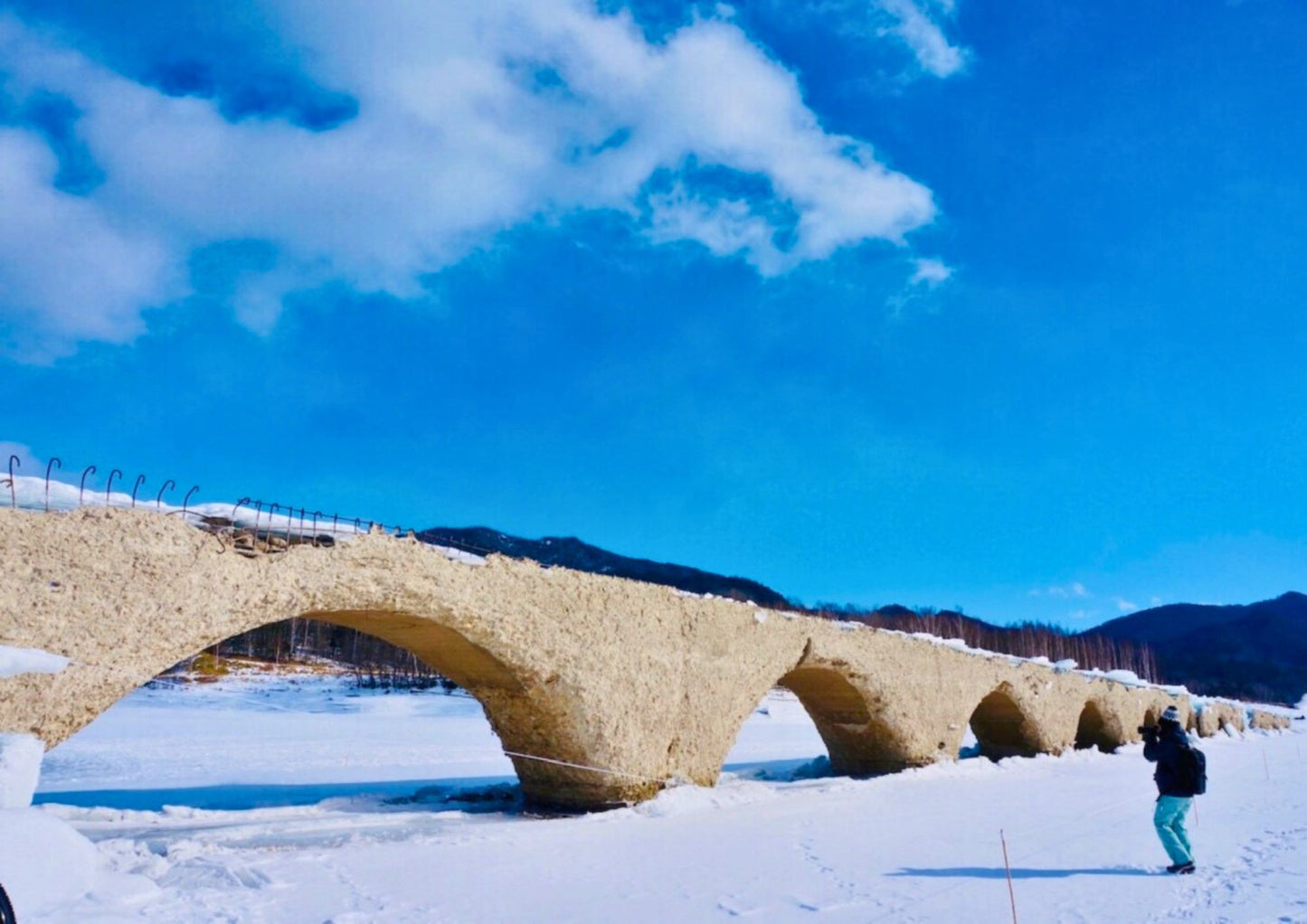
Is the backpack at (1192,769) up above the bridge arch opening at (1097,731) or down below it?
above

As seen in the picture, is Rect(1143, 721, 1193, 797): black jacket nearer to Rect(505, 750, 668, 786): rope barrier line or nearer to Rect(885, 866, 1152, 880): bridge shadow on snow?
Rect(885, 866, 1152, 880): bridge shadow on snow

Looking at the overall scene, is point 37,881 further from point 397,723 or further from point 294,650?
point 294,650

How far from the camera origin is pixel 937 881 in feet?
17.8

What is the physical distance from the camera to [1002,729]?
16969 mm

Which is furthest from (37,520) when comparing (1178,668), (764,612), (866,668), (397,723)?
(1178,668)

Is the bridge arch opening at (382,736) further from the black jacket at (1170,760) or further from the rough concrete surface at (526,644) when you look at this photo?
the black jacket at (1170,760)

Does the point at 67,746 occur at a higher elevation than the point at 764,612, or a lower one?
lower

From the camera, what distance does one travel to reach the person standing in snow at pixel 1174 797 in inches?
229

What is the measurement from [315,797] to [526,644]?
401cm

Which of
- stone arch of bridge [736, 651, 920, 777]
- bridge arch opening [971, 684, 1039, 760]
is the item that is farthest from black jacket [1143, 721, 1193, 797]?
bridge arch opening [971, 684, 1039, 760]

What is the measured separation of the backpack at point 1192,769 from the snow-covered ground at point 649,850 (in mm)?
570

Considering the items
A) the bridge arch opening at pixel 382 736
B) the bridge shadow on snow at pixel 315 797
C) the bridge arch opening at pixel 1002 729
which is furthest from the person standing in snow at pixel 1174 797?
the bridge arch opening at pixel 1002 729

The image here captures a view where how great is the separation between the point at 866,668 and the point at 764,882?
668cm

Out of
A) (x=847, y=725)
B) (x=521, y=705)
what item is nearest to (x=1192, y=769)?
(x=521, y=705)
